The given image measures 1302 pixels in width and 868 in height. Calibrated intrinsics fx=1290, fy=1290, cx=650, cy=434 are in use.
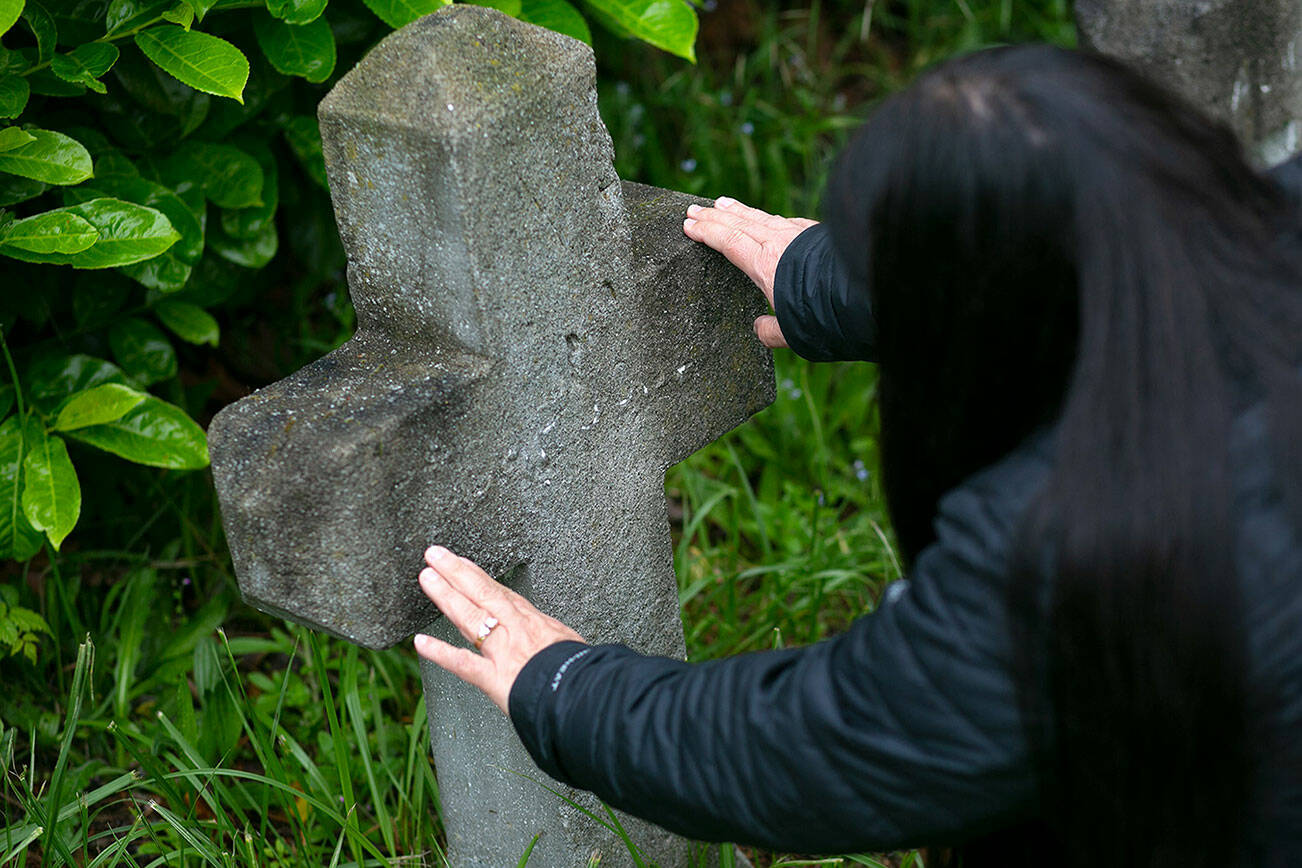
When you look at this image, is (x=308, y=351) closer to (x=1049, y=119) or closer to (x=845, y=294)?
(x=845, y=294)

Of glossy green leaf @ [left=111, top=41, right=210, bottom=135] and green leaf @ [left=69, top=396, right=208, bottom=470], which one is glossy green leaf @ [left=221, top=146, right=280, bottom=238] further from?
green leaf @ [left=69, top=396, right=208, bottom=470]

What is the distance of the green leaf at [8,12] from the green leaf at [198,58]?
18 centimetres

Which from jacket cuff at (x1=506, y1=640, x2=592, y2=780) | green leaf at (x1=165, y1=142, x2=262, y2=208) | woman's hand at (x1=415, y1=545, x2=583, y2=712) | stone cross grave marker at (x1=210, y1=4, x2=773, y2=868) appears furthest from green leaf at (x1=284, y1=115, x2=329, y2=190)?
jacket cuff at (x1=506, y1=640, x2=592, y2=780)

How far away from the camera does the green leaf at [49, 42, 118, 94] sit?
162 cm

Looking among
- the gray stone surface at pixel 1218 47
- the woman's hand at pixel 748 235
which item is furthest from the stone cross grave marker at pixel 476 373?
the gray stone surface at pixel 1218 47

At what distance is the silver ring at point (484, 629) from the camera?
1327 mm

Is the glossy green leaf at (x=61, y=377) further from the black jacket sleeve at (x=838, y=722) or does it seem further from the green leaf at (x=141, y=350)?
the black jacket sleeve at (x=838, y=722)

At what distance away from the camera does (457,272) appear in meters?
1.32

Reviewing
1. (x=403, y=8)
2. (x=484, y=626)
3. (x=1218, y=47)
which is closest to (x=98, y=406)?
(x=403, y=8)

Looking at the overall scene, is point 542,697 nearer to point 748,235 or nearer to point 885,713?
point 885,713

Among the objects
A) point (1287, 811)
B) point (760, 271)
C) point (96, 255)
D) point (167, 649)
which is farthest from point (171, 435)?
point (1287, 811)

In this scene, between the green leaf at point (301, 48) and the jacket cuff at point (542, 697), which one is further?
the green leaf at point (301, 48)

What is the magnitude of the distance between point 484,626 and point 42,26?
3.24 feet

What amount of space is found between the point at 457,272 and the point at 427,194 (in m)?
0.09
